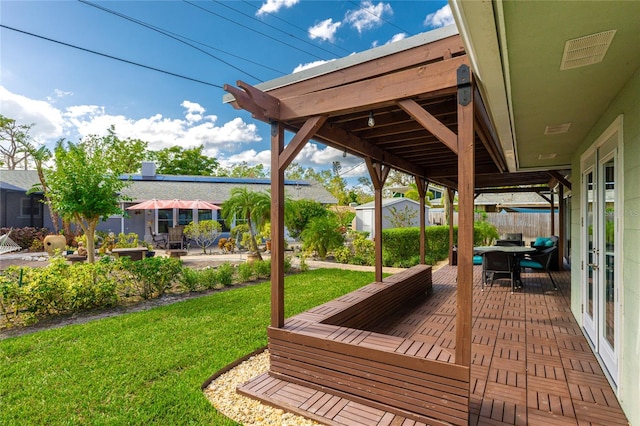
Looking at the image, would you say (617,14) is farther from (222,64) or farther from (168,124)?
(168,124)

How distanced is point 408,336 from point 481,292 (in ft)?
10.7

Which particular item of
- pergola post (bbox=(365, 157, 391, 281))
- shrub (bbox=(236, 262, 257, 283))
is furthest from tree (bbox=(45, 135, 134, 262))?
pergola post (bbox=(365, 157, 391, 281))

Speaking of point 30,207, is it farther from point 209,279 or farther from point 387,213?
point 387,213

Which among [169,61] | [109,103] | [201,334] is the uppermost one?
[109,103]

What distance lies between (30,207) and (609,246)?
21745mm

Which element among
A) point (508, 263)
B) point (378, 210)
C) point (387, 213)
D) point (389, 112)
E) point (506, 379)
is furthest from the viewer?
point (387, 213)

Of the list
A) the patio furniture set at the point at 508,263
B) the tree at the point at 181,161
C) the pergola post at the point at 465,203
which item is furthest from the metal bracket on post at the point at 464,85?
the tree at the point at 181,161

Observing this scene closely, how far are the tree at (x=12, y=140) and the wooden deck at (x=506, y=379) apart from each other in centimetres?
2131

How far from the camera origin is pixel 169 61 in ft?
34.7

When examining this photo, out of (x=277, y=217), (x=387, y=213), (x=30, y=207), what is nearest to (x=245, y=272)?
(x=277, y=217)

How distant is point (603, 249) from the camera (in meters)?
3.36

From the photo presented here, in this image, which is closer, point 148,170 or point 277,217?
point 277,217

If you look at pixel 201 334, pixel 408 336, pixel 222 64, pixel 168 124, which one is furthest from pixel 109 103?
pixel 408 336

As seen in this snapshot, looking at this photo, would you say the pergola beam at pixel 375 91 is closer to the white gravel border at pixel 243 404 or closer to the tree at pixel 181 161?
the white gravel border at pixel 243 404
